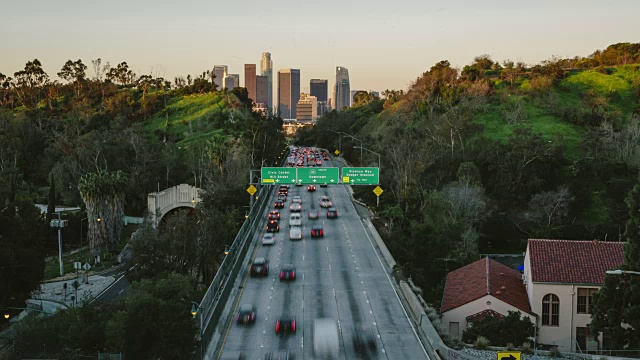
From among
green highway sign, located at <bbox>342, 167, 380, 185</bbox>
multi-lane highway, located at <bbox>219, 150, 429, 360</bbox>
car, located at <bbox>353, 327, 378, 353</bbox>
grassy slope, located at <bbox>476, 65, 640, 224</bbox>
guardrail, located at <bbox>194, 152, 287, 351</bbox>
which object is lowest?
car, located at <bbox>353, 327, 378, 353</bbox>

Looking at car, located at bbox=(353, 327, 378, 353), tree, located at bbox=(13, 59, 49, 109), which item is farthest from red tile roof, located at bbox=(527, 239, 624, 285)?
tree, located at bbox=(13, 59, 49, 109)

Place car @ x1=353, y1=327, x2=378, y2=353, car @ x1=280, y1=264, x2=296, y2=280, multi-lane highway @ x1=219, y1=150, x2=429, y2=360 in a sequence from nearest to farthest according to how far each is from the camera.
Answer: car @ x1=353, y1=327, x2=378, y2=353 → multi-lane highway @ x1=219, y1=150, x2=429, y2=360 → car @ x1=280, y1=264, x2=296, y2=280

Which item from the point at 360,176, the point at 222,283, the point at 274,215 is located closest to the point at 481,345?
the point at 222,283

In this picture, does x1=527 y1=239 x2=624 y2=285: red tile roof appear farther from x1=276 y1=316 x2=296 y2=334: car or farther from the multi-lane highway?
x1=276 y1=316 x2=296 y2=334: car

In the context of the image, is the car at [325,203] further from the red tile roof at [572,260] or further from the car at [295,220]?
the red tile roof at [572,260]

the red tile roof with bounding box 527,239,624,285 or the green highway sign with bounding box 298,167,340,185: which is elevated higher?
the green highway sign with bounding box 298,167,340,185

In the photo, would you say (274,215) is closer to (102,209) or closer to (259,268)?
(102,209)

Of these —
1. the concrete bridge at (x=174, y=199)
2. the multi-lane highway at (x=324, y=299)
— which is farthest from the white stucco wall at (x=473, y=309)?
the concrete bridge at (x=174, y=199)
